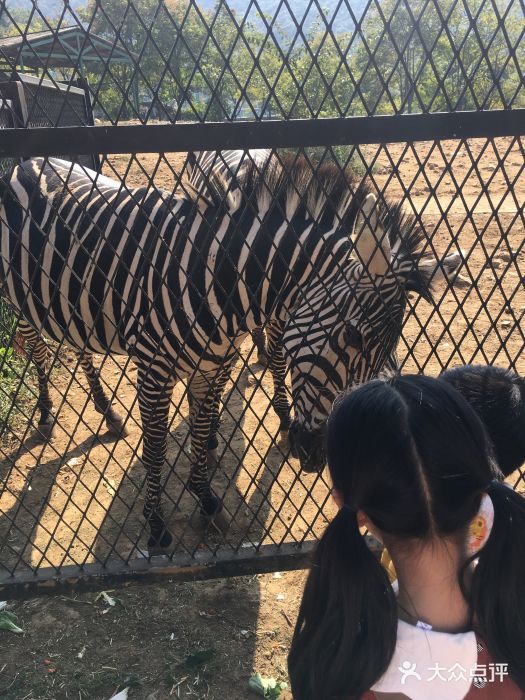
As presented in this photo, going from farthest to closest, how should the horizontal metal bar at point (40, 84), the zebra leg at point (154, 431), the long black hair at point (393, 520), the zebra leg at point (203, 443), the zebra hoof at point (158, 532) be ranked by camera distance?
the zebra leg at point (203, 443) → the zebra hoof at point (158, 532) → the zebra leg at point (154, 431) → the horizontal metal bar at point (40, 84) → the long black hair at point (393, 520)

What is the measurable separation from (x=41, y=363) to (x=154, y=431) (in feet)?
6.01

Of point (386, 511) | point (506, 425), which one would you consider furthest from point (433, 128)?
point (386, 511)

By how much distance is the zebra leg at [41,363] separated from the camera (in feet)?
14.6

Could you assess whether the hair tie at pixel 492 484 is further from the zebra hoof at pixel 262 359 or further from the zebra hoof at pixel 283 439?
the zebra hoof at pixel 262 359

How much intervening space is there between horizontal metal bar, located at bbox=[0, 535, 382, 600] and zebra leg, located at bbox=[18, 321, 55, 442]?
79.5 inches

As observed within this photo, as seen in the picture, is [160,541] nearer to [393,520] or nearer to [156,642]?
[156,642]

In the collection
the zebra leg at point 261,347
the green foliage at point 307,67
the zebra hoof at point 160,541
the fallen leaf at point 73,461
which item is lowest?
the fallen leaf at point 73,461

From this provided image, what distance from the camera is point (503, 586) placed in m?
1.27

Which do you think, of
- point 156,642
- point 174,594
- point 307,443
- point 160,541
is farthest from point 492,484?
point 160,541

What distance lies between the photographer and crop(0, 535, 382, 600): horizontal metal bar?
2475mm

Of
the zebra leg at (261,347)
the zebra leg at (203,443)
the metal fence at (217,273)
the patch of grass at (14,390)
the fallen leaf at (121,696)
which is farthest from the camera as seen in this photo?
the zebra leg at (261,347)

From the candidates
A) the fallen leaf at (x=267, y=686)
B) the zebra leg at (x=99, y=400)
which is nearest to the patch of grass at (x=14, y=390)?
the zebra leg at (x=99, y=400)

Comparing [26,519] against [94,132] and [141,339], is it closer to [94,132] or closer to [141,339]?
[141,339]

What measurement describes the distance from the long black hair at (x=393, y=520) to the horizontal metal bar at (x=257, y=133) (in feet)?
3.23
